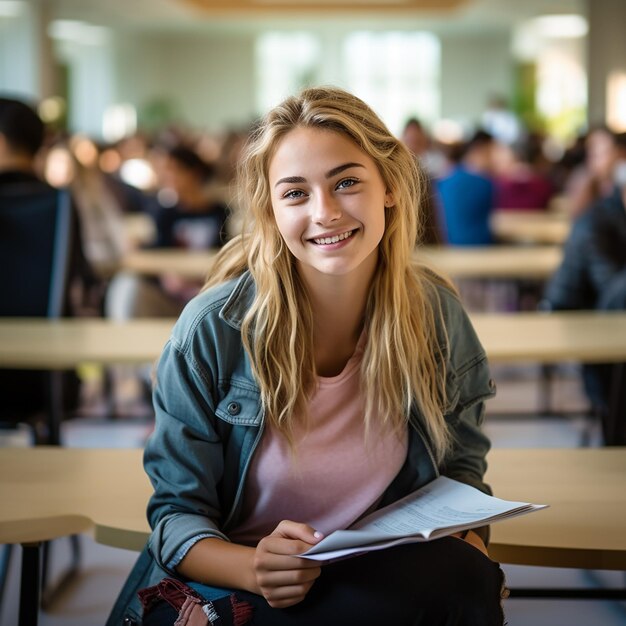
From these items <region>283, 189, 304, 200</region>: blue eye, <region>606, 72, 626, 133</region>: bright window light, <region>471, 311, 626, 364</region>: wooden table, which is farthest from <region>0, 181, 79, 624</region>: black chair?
<region>606, 72, 626, 133</region>: bright window light

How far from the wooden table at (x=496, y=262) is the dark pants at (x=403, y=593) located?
2.78m

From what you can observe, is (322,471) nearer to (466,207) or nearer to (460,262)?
(460,262)

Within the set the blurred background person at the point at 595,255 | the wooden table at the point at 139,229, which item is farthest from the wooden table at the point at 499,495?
the wooden table at the point at 139,229

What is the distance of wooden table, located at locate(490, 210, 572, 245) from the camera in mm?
6332

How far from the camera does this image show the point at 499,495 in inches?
64.9

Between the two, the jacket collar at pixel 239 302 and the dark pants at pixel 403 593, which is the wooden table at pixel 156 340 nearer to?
the jacket collar at pixel 239 302

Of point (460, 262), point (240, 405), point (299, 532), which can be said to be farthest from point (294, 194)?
point (460, 262)

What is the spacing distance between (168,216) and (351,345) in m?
3.74

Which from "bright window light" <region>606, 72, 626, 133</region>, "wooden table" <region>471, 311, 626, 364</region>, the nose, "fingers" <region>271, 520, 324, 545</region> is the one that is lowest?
"fingers" <region>271, 520, 324, 545</region>

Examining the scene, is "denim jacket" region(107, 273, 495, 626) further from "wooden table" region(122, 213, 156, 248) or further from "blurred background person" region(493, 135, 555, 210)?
"blurred background person" region(493, 135, 555, 210)

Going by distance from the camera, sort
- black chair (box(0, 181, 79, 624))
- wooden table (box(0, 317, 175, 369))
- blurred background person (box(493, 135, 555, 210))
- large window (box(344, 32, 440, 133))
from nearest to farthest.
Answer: wooden table (box(0, 317, 175, 369)), black chair (box(0, 181, 79, 624)), blurred background person (box(493, 135, 555, 210)), large window (box(344, 32, 440, 133))

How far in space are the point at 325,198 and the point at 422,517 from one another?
1.55 ft

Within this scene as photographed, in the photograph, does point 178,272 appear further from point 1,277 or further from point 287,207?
point 287,207

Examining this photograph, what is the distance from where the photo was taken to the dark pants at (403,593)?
128 cm
